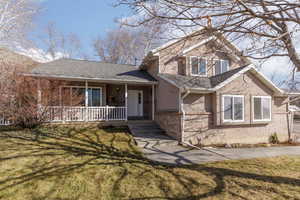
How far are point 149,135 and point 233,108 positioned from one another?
201 inches

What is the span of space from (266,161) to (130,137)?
6052 millimetres

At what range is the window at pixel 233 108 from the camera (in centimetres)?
913

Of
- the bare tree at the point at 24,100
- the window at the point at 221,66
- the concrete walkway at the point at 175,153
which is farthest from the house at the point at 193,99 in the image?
the concrete walkway at the point at 175,153

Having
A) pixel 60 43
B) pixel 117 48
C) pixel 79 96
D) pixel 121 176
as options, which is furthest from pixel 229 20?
pixel 60 43

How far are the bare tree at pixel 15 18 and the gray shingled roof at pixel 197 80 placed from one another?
14391mm

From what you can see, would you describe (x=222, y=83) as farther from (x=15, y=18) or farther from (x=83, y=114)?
(x=15, y=18)

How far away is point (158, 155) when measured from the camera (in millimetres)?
6508

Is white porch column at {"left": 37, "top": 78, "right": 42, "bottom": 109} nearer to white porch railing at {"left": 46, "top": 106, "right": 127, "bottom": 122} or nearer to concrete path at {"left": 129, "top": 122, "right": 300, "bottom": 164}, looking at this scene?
white porch railing at {"left": 46, "top": 106, "right": 127, "bottom": 122}

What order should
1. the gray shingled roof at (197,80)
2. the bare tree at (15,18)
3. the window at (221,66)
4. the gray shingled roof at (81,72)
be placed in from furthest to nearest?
the bare tree at (15,18)
the window at (221,66)
the gray shingled roof at (81,72)
the gray shingled roof at (197,80)

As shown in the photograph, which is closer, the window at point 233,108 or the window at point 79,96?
the window at point 233,108

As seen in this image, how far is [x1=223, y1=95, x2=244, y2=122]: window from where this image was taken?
9.13 meters

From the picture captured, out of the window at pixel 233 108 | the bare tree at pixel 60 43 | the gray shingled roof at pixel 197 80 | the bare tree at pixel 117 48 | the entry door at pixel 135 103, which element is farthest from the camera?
the bare tree at pixel 60 43

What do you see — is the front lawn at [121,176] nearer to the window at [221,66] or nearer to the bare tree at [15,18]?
the window at [221,66]

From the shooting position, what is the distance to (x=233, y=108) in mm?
9289
